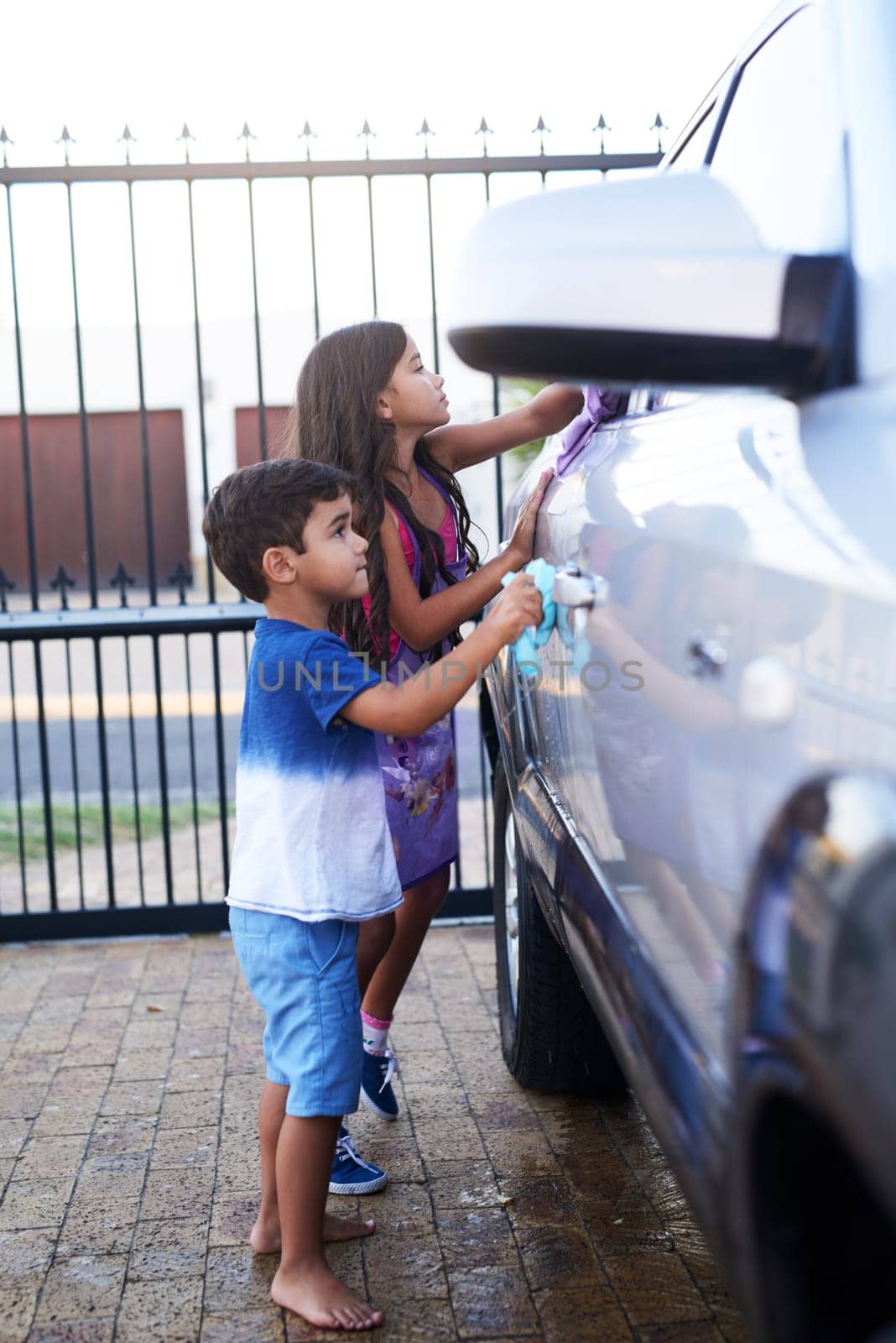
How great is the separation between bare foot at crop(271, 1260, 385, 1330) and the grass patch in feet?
13.2

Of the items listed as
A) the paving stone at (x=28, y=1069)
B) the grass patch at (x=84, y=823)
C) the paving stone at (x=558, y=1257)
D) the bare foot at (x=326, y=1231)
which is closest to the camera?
the paving stone at (x=558, y=1257)

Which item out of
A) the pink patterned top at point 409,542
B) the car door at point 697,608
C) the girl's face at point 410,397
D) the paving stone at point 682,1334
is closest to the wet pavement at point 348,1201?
the paving stone at point 682,1334

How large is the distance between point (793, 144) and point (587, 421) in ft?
2.55

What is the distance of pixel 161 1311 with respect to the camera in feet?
7.59

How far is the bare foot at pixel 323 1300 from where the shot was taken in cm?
219

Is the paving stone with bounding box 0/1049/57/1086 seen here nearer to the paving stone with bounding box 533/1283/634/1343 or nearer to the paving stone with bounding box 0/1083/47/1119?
the paving stone with bounding box 0/1083/47/1119

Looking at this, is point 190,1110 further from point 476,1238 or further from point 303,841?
point 303,841

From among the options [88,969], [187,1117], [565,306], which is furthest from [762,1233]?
[88,969]

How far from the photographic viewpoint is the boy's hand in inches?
79.5

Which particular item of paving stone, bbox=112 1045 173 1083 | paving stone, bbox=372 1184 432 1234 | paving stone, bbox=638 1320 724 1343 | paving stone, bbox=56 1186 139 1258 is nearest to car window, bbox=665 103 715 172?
paving stone, bbox=638 1320 724 1343

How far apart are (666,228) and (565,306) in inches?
4.8

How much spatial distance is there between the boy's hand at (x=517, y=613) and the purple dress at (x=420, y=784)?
0.63m

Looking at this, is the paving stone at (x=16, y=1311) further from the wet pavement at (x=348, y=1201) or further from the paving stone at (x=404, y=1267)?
the paving stone at (x=404, y=1267)

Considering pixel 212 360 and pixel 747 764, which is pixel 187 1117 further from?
pixel 212 360
